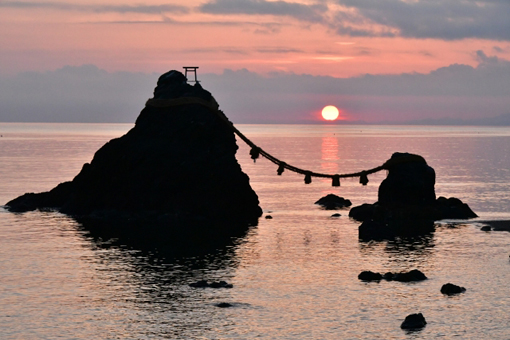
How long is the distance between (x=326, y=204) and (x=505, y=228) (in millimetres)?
27111

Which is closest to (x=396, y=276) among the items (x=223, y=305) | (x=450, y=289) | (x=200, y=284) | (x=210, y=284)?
(x=450, y=289)

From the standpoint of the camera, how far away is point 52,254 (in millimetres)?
60250

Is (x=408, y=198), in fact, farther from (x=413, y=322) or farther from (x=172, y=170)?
(x=413, y=322)

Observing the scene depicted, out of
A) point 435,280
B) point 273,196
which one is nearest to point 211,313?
point 435,280

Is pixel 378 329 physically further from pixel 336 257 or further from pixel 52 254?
pixel 52 254

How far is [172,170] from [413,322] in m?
44.7

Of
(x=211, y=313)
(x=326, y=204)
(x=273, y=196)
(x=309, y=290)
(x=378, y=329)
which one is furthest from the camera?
(x=273, y=196)

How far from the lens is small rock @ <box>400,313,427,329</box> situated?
1575 inches

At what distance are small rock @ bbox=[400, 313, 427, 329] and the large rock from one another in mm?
40213

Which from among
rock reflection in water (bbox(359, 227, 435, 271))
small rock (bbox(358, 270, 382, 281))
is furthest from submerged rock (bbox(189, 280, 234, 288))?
rock reflection in water (bbox(359, 227, 435, 271))

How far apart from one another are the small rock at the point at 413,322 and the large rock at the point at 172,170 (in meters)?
40.2

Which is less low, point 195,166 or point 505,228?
point 195,166

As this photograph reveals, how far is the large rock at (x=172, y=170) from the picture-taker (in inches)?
3123

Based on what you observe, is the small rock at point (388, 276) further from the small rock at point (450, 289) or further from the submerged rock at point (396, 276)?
the small rock at point (450, 289)
